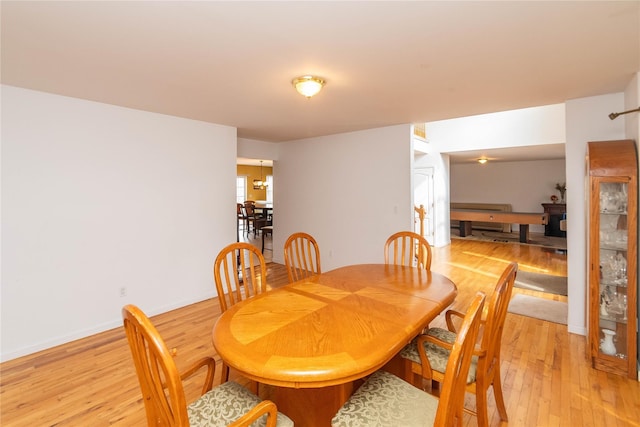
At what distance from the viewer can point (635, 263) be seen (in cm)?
230

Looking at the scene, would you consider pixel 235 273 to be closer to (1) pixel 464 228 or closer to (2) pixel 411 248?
(2) pixel 411 248

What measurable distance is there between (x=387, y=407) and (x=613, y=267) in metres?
2.39

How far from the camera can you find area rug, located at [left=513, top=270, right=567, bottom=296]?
4.21 m

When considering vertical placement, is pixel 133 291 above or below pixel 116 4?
below

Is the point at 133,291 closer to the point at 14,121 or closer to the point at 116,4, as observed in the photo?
the point at 14,121

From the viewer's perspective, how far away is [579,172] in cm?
295

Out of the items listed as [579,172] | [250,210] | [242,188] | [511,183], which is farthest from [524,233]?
[242,188]

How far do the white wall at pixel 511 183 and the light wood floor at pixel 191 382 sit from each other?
723 centimetres

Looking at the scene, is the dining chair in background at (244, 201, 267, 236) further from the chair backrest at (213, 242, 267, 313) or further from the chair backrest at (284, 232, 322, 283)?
the chair backrest at (213, 242, 267, 313)

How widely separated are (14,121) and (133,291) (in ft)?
6.22

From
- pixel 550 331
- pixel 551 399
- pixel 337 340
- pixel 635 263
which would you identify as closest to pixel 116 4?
pixel 337 340

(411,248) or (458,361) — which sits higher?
(411,248)

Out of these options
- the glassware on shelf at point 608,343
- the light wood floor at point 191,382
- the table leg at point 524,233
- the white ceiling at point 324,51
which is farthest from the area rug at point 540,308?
the table leg at point 524,233

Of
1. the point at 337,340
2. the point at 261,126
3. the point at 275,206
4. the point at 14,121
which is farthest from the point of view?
the point at 275,206
